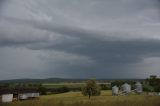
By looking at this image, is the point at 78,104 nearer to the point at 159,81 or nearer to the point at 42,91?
the point at 42,91

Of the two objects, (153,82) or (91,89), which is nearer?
(91,89)

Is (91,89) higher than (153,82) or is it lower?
lower

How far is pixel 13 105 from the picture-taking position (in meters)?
19.0

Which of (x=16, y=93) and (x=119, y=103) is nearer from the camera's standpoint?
(x=119, y=103)

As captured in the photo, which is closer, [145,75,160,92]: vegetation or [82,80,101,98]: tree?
[82,80,101,98]: tree

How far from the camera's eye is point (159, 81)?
113 m

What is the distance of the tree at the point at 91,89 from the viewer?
309 ft

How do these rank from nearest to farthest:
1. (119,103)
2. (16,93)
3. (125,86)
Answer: (119,103) → (16,93) → (125,86)

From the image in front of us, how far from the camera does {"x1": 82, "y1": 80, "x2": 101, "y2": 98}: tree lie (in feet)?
309

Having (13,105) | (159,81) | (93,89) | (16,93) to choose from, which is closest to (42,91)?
(93,89)

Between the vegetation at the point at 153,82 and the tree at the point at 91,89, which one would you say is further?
the vegetation at the point at 153,82

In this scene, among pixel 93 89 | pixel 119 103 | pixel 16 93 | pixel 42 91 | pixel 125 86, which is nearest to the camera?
pixel 119 103

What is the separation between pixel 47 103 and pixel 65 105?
0.93 metres

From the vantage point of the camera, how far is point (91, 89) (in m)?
94.8
